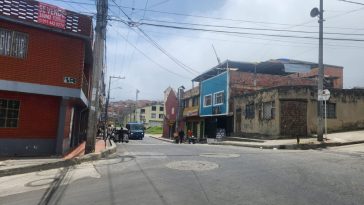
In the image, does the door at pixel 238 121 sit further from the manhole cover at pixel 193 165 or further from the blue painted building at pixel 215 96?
the manhole cover at pixel 193 165

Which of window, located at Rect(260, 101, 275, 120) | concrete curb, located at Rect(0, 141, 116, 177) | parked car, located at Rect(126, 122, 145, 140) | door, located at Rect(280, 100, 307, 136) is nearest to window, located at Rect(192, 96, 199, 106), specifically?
parked car, located at Rect(126, 122, 145, 140)

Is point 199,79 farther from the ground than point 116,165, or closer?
farther from the ground

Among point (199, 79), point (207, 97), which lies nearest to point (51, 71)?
point (207, 97)

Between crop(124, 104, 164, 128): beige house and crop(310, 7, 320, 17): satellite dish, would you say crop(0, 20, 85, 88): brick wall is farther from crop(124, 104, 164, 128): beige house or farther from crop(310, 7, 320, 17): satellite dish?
crop(124, 104, 164, 128): beige house

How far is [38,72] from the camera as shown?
1741 centimetres

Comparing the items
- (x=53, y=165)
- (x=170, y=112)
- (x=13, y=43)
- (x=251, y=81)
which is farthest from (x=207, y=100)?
(x=53, y=165)

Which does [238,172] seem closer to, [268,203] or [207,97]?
[268,203]

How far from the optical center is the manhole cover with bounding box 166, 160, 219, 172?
1285cm

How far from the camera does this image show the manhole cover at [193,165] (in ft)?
42.2

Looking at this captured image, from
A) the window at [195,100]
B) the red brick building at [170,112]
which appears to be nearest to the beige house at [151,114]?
the red brick building at [170,112]

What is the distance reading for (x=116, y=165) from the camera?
14.6 meters

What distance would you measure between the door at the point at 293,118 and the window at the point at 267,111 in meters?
1.29

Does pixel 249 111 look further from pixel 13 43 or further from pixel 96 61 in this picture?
pixel 13 43

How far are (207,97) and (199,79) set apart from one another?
8.65 metres
